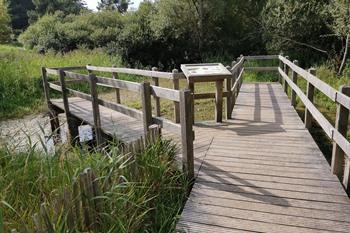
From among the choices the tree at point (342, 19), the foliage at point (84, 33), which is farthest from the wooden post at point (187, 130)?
the foliage at point (84, 33)

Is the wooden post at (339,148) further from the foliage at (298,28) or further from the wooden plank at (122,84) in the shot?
the foliage at (298,28)

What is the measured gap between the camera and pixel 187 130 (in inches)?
140

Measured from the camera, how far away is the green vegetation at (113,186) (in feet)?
8.32

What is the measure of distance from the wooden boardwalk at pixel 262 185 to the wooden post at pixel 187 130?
0.61 ft

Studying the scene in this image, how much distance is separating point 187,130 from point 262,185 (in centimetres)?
98

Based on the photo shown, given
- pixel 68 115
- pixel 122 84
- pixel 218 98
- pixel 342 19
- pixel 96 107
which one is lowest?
pixel 68 115

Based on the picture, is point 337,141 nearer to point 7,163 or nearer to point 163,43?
point 7,163

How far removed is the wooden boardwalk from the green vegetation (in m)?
0.25

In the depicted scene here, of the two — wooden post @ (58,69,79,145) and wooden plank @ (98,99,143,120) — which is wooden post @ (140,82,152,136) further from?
wooden post @ (58,69,79,145)

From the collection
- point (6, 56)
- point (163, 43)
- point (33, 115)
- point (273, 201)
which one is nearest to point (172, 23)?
point (163, 43)

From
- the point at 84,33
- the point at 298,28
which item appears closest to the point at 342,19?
the point at 298,28

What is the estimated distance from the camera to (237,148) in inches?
178

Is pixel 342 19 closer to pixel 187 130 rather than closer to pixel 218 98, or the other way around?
pixel 218 98

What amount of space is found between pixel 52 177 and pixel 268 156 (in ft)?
8.66
